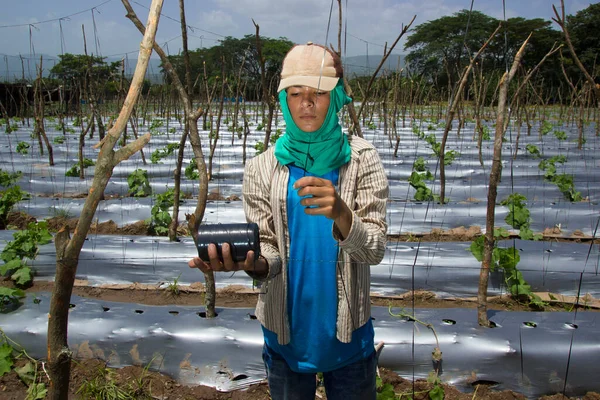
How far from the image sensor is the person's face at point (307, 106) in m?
1.08

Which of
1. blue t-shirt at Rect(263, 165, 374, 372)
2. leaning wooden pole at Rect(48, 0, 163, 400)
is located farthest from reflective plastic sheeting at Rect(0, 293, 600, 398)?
leaning wooden pole at Rect(48, 0, 163, 400)

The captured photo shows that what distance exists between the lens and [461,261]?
3.53 meters

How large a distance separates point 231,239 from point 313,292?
0.30 m

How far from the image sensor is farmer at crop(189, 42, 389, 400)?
110cm

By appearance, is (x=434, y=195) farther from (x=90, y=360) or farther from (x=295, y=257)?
(x=295, y=257)

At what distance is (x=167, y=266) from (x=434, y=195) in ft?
10.1

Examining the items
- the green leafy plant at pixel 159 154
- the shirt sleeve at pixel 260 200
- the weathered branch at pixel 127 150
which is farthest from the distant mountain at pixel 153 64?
the green leafy plant at pixel 159 154

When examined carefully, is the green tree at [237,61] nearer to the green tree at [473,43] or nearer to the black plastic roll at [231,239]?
the green tree at [473,43]

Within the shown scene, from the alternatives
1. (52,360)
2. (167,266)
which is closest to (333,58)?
(52,360)

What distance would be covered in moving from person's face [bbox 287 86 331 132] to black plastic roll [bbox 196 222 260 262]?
0.95 ft

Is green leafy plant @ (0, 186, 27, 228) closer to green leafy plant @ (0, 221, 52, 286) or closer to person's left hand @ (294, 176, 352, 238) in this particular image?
green leafy plant @ (0, 221, 52, 286)

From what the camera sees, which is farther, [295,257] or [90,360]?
[90,360]

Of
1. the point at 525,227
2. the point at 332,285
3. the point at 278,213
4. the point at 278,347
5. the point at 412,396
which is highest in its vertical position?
the point at 278,213

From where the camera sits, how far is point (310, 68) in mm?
1062
